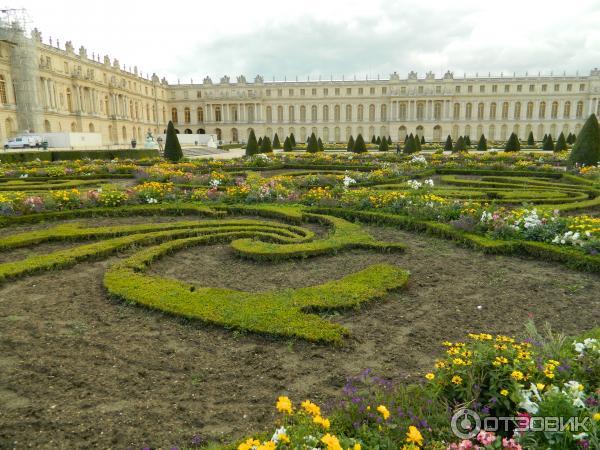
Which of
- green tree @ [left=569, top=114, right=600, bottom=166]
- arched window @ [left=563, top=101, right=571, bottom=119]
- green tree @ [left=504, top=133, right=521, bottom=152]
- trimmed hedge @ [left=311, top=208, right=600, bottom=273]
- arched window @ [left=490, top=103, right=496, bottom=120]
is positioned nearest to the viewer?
trimmed hedge @ [left=311, top=208, right=600, bottom=273]

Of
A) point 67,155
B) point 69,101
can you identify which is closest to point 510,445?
point 67,155

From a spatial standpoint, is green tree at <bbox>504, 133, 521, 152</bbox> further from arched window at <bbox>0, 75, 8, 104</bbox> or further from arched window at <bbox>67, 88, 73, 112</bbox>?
arched window at <bbox>67, 88, 73, 112</bbox>

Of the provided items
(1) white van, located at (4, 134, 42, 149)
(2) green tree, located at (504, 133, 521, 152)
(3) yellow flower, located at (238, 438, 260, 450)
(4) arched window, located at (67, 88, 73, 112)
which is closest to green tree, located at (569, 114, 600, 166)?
(2) green tree, located at (504, 133, 521, 152)

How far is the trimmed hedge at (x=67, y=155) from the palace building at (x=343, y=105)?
100ft

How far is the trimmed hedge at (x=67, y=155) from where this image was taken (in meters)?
25.1

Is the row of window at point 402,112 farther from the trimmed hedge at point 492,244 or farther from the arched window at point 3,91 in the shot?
the trimmed hedge at point 492,244

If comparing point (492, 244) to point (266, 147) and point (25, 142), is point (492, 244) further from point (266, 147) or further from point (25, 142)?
point (25, 142)

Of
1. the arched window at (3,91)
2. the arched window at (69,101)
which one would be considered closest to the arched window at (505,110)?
the arched window at (69,101)

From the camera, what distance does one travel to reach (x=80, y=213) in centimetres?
1114

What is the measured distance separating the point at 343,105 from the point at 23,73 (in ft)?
164

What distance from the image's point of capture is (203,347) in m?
4.65

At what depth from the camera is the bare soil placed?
353 centimetres

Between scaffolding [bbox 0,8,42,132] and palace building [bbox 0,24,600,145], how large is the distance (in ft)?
39.8

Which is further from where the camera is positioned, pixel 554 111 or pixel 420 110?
pixel 420 110
